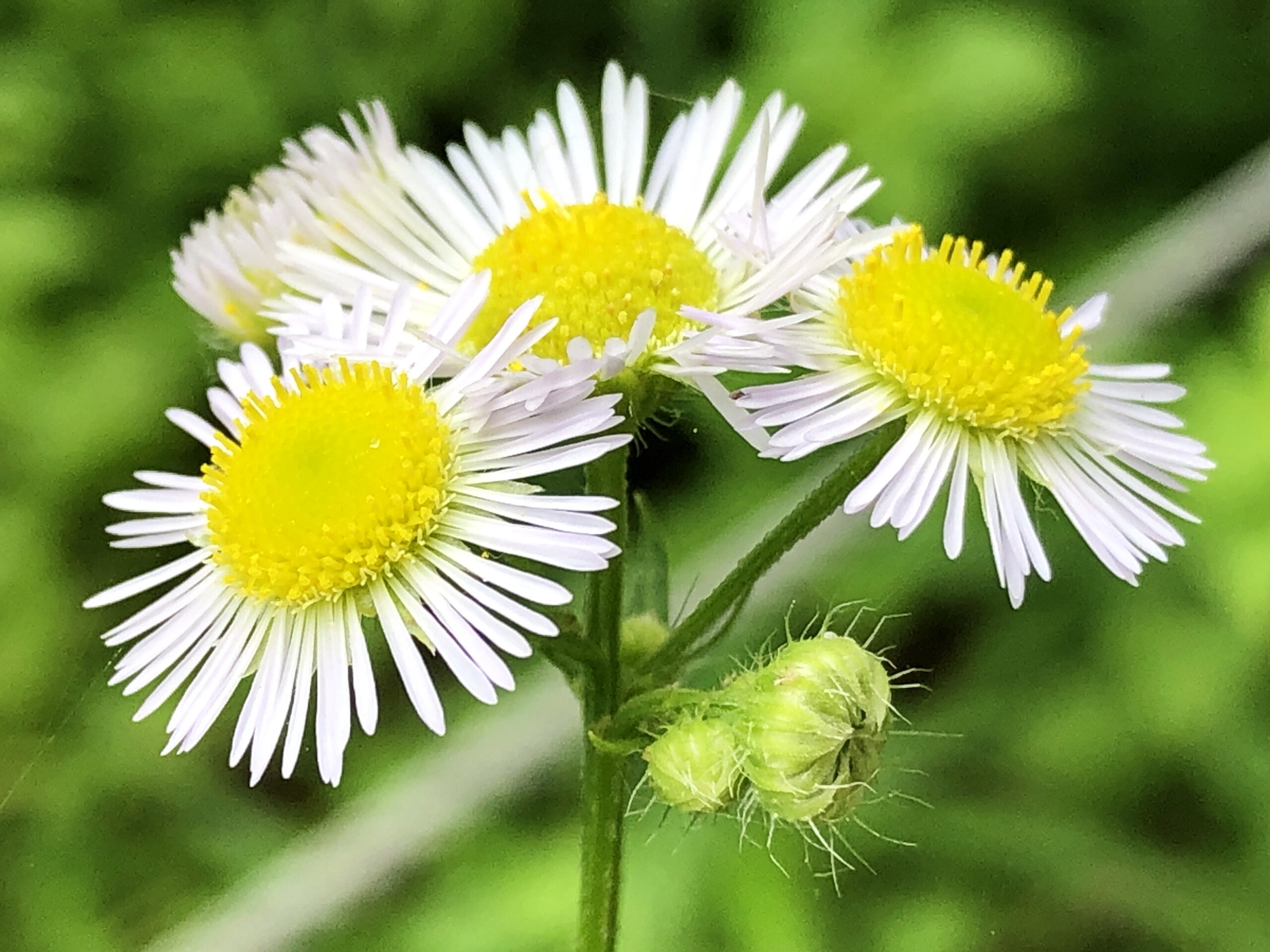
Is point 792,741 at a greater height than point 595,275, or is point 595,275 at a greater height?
point 595,275

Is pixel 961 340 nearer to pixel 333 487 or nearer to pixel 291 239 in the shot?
pixel 333 487

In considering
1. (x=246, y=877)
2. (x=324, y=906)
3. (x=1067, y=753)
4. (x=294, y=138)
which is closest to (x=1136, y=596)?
(x=1067, y=753)

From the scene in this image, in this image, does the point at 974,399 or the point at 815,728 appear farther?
the point at 974,399

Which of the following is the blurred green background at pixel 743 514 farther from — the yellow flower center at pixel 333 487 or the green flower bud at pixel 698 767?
the green flower bud at pixel 698 767


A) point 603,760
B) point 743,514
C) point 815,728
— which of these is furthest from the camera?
point 743,514

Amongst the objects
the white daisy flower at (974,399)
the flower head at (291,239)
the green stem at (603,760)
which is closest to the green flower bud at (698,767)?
the green stem at (603,760)

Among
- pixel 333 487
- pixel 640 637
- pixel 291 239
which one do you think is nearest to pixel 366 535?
pixel 333 487
